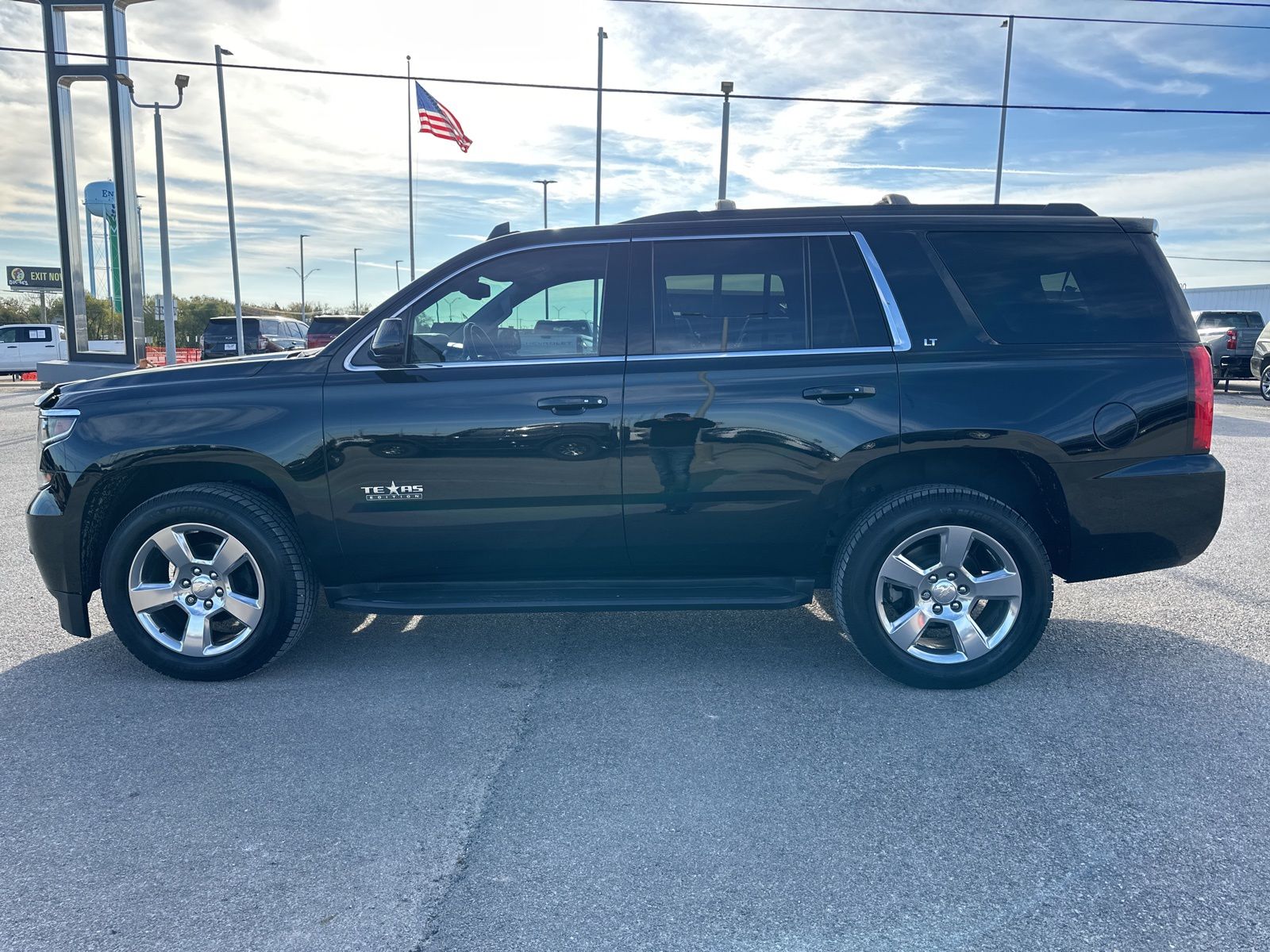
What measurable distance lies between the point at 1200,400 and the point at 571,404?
2.73 metres

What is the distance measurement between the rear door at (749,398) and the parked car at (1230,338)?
74.0 feet

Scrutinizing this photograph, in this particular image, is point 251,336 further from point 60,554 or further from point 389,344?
point 389,344

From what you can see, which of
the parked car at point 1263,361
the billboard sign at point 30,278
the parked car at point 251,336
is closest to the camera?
the parked car at point 1263,361

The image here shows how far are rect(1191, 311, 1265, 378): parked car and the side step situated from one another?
75.1 feet

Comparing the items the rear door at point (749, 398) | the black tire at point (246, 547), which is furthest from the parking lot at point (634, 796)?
the rear door at point (749, 398)

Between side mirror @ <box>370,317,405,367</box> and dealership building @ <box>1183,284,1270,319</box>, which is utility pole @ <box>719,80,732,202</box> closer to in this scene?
side mirror @ <box>370,317,405,367</box>

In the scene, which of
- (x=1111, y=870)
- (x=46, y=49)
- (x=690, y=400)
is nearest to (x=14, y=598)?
(x=690, y=400)

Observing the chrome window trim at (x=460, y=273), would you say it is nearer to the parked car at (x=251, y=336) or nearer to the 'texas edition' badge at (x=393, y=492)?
the 'texas edition' badge at (x=393, y=492)

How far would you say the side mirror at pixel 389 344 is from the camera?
405cm

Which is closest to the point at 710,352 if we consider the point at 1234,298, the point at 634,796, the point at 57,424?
the point at 634,796

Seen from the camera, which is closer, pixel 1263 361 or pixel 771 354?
pixel 771 354

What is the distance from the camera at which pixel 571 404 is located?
401 centimetres

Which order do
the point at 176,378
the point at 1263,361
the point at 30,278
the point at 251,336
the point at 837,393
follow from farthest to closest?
1. the point at 30,278
2. the point at 251,336
3. the point at 1263,361
4. the point at 176,378
5. the point at 837,393

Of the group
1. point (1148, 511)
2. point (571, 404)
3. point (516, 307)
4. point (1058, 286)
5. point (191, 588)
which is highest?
Answer: point (1058, 286)
